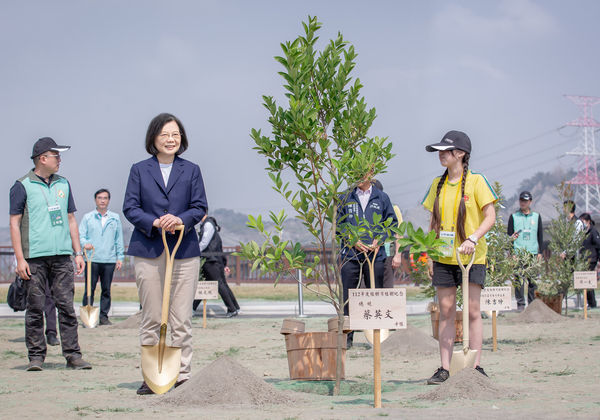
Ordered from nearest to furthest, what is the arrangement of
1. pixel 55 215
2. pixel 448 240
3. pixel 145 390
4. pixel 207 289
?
1. pixel 145 390
2. pixel 448 240
3. pixel 55 215
4. pixel 207 289

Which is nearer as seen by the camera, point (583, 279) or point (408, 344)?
point (408, 344)

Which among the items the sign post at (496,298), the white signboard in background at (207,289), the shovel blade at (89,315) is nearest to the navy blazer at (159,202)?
the sign post at (496,298)

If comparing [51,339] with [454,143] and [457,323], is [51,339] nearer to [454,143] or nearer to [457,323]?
[457,323]

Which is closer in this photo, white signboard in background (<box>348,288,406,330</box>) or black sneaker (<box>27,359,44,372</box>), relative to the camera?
white signboard in background (<box>348,288,406,330</box>)

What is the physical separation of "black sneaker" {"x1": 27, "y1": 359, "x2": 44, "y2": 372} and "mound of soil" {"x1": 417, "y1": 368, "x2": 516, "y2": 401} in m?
3.73

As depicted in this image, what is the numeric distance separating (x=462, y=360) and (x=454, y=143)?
1.61 metres

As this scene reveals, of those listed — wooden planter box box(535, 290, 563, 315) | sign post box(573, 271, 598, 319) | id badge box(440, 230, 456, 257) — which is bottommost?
wooden planter box box(535, 290, 563, 315)

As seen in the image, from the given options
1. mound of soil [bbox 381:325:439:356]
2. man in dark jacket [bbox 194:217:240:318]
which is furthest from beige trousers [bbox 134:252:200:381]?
man in dark jacket [bbox 194:217:240:318]

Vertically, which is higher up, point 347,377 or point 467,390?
point 467,390

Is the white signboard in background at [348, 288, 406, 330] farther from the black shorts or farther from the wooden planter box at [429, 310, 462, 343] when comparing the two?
the wooden planter box at [429, 310, 462, 343]

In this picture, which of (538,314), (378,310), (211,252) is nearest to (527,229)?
(538,314)

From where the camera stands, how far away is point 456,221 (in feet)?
18.8

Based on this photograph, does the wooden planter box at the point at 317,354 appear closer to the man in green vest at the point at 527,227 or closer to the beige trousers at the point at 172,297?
the beige trousers at the point at 172,297

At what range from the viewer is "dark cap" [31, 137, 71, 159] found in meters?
7.08
